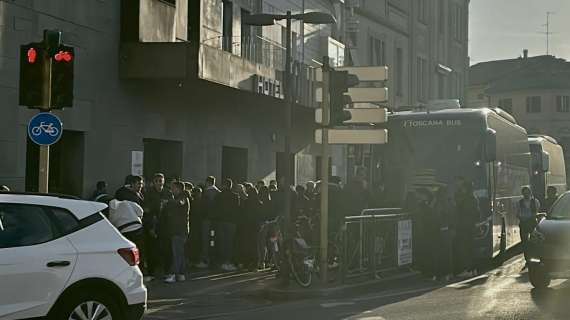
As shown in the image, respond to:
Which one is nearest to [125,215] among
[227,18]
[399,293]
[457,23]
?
[399,293]

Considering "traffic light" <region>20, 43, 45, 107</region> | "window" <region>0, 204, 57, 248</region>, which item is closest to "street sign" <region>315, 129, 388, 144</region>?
"traffic light" <region>20, 43, 45, 107</region>

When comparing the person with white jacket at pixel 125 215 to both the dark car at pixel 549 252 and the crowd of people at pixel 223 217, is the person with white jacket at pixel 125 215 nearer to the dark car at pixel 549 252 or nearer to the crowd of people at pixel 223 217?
the crowd of people at pixel 223 217

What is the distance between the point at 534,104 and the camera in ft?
303

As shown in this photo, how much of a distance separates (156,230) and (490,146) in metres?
7.28

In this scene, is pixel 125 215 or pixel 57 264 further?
pixel 125 215

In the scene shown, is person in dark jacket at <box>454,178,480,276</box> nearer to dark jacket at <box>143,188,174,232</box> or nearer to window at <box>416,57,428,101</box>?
dark jacket at <box>143,188,174,232</box>

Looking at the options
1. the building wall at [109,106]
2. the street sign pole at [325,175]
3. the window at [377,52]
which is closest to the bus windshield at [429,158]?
the building wall at [109,106]

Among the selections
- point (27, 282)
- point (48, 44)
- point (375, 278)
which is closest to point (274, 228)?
point (375, 278)

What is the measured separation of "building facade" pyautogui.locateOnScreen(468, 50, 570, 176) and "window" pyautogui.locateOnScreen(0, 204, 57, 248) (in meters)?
79.5

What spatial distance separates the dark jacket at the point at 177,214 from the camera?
52.5 feet

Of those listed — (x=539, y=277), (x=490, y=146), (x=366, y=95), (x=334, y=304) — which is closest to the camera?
(x=334, y=304)

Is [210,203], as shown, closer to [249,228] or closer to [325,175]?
[249,228]

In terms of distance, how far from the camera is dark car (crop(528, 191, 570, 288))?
1523 centimetres

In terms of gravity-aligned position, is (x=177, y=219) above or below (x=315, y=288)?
above
